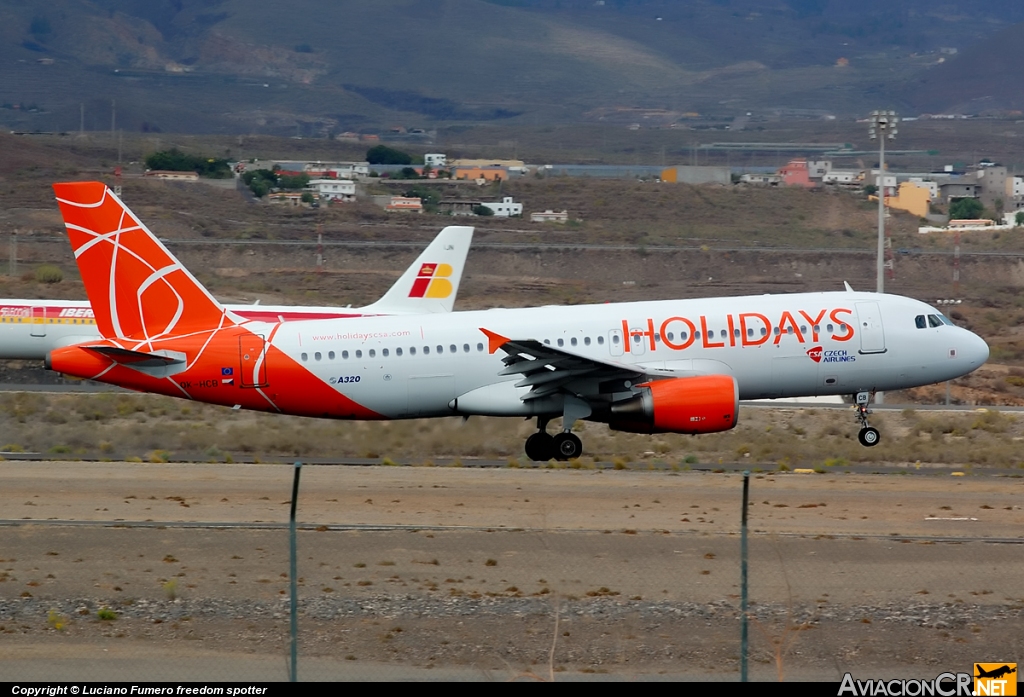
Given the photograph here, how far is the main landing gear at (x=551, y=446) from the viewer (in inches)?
1136

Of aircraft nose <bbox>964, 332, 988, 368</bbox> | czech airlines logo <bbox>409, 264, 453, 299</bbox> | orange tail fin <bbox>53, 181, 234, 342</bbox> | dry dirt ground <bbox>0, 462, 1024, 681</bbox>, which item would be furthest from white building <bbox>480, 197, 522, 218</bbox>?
dry dirt ground <bbox>0, 462, 1024, 681</bbox>

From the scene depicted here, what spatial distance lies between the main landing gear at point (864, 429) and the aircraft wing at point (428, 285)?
15663 millimetres

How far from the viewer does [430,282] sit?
42.6 metres

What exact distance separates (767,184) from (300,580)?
141 m

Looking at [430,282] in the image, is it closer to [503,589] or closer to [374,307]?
[374,307]

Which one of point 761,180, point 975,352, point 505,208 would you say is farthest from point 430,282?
point 761,180

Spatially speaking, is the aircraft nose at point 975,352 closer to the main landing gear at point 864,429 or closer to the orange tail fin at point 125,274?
the main landing gear at point 864,429

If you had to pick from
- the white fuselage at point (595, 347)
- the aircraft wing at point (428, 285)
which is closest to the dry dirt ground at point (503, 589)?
the white fuselage at point (595, 347)

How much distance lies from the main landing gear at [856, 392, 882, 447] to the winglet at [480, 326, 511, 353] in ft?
25.7

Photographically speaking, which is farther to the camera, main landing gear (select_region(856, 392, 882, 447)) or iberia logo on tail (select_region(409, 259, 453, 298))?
iberia logo on tail (select_region(409, 259, 453, 298))

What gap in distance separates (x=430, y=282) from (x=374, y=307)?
1.97 metres

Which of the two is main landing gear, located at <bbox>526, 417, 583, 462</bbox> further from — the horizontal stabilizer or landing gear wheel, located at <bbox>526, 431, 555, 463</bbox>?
the horizontal stabilizer

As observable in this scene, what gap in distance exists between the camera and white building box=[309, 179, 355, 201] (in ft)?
419

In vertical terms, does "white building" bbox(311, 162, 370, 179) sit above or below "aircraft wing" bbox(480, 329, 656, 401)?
above
